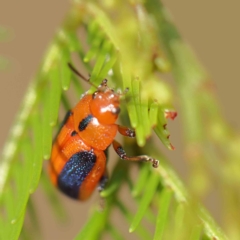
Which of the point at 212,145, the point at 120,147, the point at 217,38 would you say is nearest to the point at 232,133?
the point at 212,145

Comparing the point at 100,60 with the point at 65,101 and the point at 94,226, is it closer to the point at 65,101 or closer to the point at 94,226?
the point at 65,101

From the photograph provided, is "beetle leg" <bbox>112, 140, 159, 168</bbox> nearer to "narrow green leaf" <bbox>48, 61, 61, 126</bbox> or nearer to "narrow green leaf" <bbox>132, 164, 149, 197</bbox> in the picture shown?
"narrow green leaf" <bbox>132, 164, 149, 197</bbox>

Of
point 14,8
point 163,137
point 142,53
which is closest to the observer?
point 163,137

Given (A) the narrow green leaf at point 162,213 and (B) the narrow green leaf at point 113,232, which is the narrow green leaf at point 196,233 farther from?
(B) the narrow green leaf at point 113,232

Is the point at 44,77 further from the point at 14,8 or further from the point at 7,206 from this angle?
the point at 14,8

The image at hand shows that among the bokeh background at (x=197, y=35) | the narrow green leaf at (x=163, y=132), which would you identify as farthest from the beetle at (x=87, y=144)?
the bokeh background at (x=197, y=35)

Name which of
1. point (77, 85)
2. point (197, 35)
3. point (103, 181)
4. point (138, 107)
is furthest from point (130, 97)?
point (197, 35)
